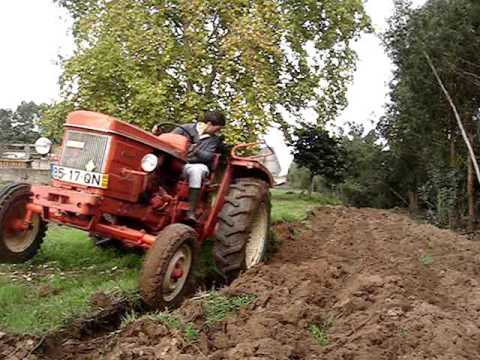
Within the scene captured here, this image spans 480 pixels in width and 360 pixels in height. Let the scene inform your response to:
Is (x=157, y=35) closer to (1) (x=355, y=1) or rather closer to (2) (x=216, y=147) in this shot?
(1) (x=355, y=1)

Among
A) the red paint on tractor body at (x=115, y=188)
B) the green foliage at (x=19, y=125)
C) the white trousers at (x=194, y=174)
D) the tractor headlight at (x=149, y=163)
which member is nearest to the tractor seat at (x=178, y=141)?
the red paint on tractor body at (x=115, y=188)

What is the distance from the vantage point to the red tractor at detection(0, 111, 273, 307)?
213 inches

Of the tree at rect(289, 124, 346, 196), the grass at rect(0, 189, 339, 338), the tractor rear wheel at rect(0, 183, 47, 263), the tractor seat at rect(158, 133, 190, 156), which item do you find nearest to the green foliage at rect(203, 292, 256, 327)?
the grass at rect(0, 189, 339, 338)

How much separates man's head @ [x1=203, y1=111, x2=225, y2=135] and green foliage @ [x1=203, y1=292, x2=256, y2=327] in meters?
2.14

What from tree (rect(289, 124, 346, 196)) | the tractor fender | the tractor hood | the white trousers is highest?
tree (rect(289, 124, 346, 196))

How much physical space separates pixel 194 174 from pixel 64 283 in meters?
1.65

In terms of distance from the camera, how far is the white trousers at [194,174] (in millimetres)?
6246

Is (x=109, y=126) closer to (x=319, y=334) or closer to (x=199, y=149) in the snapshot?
(x=199, y=149)

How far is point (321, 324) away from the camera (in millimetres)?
4668

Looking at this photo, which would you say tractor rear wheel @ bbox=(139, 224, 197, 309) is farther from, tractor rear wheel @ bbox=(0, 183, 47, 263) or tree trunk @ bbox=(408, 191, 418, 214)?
tree trunk @ bbox=(408, 191, 418, 214)

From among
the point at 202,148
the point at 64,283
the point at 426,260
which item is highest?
the point at 202,148

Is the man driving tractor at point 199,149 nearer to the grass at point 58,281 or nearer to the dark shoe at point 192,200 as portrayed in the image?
the dark shoe at point 192,200

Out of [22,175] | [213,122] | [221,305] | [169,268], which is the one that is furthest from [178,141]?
[22,175]

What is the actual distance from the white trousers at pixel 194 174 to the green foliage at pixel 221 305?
4.99 ft
